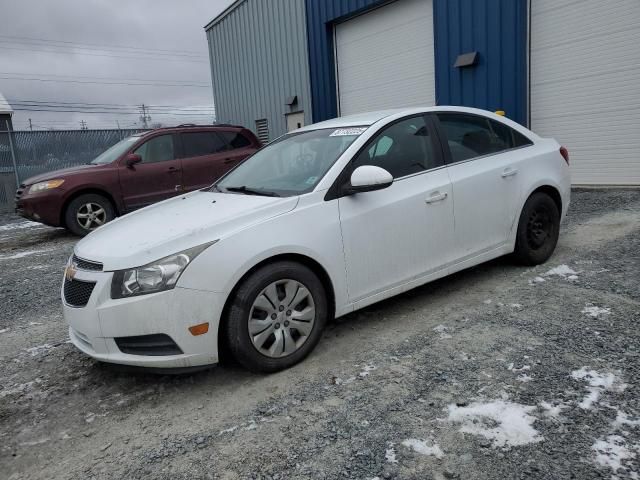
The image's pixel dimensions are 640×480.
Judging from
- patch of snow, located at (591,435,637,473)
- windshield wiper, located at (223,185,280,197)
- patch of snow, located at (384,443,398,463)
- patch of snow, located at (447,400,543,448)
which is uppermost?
windshield wiper, located at (223,185,280,197)

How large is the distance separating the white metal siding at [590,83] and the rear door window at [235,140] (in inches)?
206

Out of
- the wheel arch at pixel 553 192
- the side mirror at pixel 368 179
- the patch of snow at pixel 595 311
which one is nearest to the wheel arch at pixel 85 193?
the side mirror at pixel 368 179

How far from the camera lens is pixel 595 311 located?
3754 millimetres

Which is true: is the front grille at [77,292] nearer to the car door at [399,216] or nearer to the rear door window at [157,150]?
the car door at [399,216]

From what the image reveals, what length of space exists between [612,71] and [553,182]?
4.55m

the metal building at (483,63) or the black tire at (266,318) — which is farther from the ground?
the metal building at (483,63)

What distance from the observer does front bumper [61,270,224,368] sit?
2850 mm

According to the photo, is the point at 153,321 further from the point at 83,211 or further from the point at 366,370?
the point at 83,211

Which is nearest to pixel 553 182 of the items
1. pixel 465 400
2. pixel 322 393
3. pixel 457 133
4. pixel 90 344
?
pixel 457 133

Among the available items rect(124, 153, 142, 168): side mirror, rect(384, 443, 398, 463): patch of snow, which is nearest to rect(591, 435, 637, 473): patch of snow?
rect(384, 443, 398, 463): patch of snow

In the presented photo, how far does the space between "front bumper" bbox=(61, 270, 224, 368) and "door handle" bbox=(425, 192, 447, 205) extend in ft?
5.82

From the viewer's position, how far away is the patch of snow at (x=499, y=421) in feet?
7.87

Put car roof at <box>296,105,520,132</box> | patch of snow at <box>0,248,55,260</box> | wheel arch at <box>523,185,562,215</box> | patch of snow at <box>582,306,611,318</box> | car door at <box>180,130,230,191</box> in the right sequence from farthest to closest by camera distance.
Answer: car door at <box>180,130,230,191</box> → patch of snow at <box>0,248,55,260</box> → wheel arch at <box>523,185,562,215</box> → car roof at <box>296,105,520,132</box> → patch of snow at <box>582,306,611,318</box>

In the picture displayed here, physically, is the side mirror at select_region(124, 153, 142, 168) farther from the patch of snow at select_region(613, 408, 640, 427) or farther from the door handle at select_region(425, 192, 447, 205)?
Answer: the patch of snow at select_region(613, 408, 640, 427)
